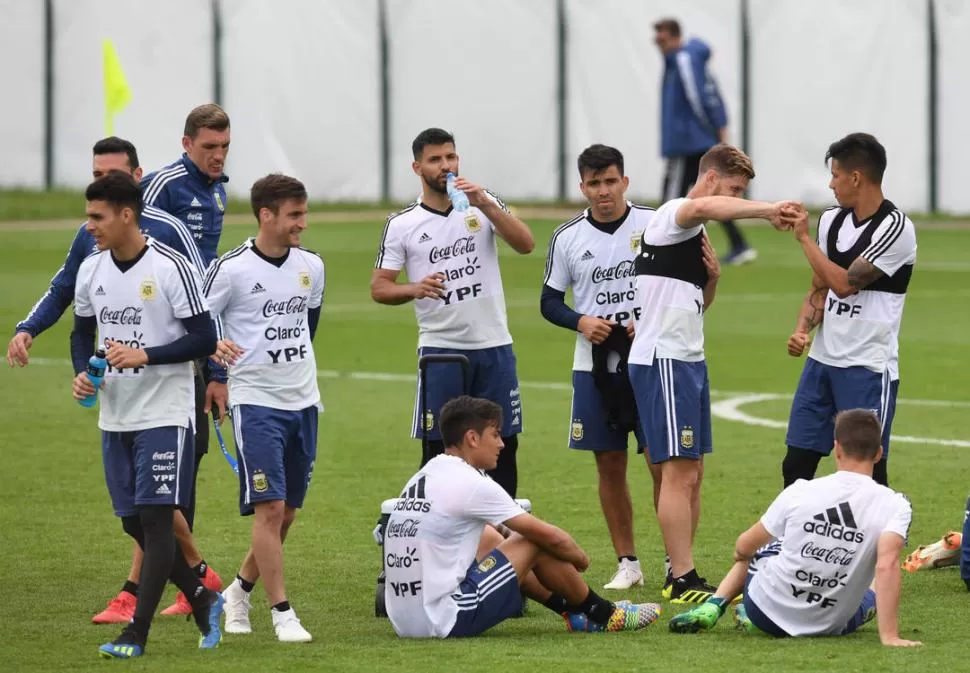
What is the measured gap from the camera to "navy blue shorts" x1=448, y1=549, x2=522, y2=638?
7.53m

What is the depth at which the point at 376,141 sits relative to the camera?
3438 centimetres

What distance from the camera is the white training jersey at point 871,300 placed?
8.45 meters

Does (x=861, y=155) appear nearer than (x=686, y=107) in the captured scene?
Yes

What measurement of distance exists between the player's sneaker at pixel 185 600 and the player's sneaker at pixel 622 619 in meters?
1.69

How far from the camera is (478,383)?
9.16 meters

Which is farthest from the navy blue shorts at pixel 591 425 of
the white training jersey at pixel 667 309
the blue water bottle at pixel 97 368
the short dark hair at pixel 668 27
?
the short dark hair at pixel 668 27

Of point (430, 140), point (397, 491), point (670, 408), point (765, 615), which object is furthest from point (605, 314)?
point (397, 491)

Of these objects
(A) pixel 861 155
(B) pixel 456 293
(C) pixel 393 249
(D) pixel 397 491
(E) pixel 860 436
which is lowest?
(D) pixel 397 491

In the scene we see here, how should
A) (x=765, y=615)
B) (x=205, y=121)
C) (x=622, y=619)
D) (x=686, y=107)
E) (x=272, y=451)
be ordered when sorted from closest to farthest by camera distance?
1. (x=765, y=615)
2. (x=622, y=619)
3. (x=272, y=451)
4. (x=205, y=121)
5. (x=686, y=107)

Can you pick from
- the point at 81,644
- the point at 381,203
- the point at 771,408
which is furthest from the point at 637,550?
the point at 381,203

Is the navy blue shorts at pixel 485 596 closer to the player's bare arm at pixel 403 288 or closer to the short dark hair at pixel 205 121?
the player's bare arm at pixel 403 288

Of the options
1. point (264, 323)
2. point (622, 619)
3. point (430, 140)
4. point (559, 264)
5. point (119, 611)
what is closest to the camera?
point (622, 619)

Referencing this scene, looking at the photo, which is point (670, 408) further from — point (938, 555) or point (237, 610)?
point (237, 610)

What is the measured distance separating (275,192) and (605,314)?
1991 mm
